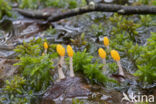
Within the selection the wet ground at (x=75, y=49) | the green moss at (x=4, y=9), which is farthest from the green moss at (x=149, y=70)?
the green moss at (x=4, y=9)

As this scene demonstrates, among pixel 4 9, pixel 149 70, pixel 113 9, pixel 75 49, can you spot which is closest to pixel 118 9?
pixel 113 9

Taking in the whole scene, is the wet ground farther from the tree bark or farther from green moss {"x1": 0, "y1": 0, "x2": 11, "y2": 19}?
the tree bark

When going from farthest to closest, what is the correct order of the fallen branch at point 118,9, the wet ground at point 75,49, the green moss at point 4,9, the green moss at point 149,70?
the green moss at point 4,9, the fallen branch at point 118,9, the green moss at point 149,70, the wet ground at point 75,49

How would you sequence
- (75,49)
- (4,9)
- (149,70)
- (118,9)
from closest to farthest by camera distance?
(149,70) → (75,49) → (118,9) → (4,9)

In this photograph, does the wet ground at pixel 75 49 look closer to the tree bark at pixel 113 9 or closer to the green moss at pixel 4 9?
the green moss at pixel 4 9

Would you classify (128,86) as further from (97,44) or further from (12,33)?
(12,33)

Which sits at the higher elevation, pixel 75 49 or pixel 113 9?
pixel 113 9

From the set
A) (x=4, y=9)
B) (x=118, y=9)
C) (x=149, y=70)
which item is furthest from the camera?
(x=4, y=9)

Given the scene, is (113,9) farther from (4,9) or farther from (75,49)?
(4,9)

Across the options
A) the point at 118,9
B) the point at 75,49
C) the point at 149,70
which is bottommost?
the point at 149,70

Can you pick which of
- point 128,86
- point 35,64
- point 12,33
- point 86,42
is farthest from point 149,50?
point 12,33

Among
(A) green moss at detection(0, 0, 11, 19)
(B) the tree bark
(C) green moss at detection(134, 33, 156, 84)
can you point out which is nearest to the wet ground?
(C) green moss at detection(134, 33, 156, 84)

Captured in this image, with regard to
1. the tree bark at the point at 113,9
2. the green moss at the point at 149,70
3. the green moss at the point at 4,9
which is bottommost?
the green moss at the point at 149,70

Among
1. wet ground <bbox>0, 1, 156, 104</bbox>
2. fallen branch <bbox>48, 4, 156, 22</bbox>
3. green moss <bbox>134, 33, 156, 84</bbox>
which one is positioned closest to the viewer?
wet ground <bbox>0, 1, 156, 104</bbox>
